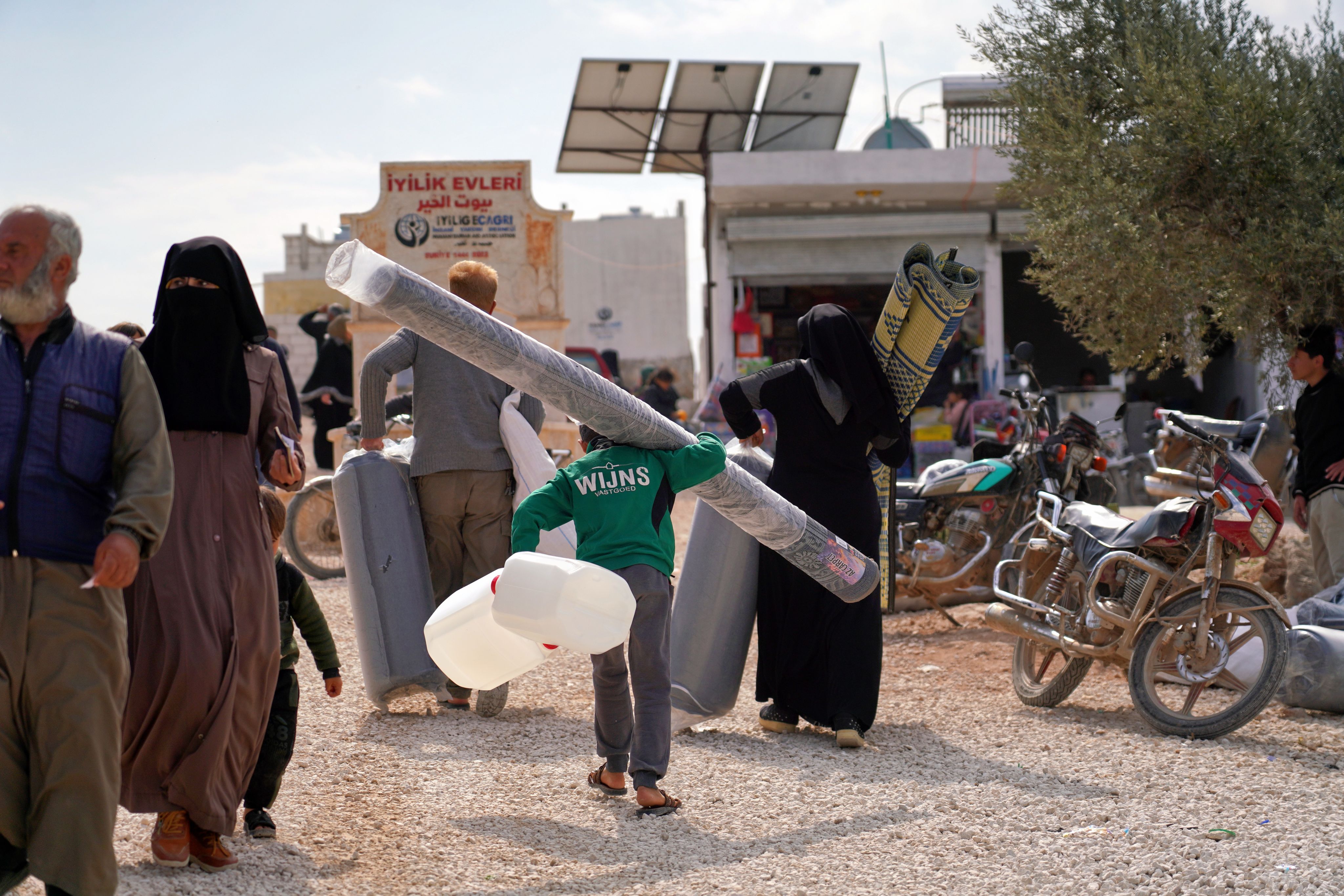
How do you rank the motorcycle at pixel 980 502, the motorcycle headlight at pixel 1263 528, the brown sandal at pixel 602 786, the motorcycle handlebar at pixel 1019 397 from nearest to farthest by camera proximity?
the brown sandal at pixel 602 786, the motorcycle headlight at pixel 1263 528, the motorcycle at pixel 980 502, the motorcycle handlebar at pixel 1019 397

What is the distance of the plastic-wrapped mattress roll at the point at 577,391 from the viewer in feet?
11.2

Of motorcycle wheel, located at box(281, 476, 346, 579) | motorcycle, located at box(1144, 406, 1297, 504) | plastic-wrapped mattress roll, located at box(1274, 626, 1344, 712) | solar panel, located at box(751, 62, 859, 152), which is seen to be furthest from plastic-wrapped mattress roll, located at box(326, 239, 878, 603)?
solar panel, located at box(751, 62, 859, 152)

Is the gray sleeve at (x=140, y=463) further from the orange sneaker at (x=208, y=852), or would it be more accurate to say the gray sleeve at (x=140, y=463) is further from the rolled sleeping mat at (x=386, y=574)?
the rolled sleeping mat at (x=386, y=574)

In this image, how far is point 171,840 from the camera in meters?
3.28

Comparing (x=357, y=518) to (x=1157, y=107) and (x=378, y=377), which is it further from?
(x=1157, y=107)

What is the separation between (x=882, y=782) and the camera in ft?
14.1

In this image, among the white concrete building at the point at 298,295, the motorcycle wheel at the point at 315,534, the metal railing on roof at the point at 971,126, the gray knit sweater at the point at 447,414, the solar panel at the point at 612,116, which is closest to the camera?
the gray knit sweater at the point at 447,414

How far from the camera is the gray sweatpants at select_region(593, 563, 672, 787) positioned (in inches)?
154

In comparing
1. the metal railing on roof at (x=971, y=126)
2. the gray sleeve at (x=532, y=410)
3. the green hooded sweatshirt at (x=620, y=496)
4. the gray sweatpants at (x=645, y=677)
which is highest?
the metal railing on roof at (x=971, y=126)

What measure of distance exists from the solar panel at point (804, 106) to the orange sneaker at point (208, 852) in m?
15.6

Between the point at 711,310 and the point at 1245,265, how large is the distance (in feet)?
41.1

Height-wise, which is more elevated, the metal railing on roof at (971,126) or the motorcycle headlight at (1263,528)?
the metal railing on roof at (971,126)

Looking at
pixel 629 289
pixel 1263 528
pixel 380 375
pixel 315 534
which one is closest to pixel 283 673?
pixel 380 375

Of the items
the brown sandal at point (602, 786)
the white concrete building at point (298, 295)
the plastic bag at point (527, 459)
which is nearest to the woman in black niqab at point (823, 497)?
the plastic bag at point (527, 459)
